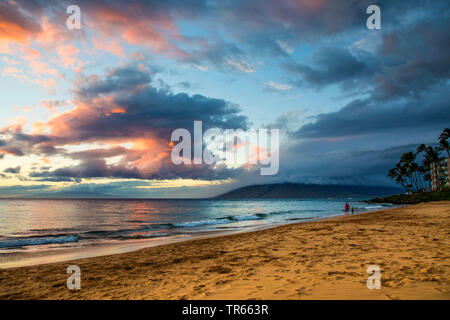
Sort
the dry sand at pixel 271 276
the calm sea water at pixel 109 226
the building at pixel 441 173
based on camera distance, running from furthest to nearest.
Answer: the building at pixel 441 173, the calm sea water at pixel 109 226, the dry sand at pixel 271 276

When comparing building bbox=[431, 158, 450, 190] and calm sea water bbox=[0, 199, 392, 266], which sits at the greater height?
building bbox=[431, 158, 450, 190]

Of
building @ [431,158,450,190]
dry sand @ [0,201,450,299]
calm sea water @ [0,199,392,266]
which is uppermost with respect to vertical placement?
building @ [431,158,450,190]

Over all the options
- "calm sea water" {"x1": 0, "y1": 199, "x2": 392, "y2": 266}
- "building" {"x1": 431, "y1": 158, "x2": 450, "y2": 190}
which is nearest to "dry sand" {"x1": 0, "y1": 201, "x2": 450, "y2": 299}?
"calm sea water" {"x1": 0, "y1": 199, "x2": 392, "y2": 266}

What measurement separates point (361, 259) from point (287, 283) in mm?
3153

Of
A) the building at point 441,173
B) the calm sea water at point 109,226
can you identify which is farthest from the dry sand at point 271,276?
the building at point 441,173

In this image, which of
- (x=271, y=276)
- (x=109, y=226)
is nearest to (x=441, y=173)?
(x=109, y=226)

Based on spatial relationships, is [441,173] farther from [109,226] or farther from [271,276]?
[271,276]

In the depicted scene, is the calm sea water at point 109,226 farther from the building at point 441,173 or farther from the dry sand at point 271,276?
the building at point 441,173

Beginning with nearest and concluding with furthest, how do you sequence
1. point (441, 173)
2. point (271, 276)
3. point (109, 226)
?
point (271, 276)
point (109, 226)
point (441, 173)

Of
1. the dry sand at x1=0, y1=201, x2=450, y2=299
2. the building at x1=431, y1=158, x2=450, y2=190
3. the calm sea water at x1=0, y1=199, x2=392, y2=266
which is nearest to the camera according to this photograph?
the dry sand at x1=0, y1=201, x2=450, y2=299

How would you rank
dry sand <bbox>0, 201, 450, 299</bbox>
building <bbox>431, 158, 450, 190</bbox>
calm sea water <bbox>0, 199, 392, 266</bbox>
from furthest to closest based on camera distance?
building <bbox>431, 158, 450, 190</bbox>
calm sea water <bbox>0, 199, 392, 266</bbox>
dry sand <bbox>0, 201, 450, 299</bbox>

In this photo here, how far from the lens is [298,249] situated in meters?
9.55

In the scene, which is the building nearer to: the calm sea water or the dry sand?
the calm sea water
